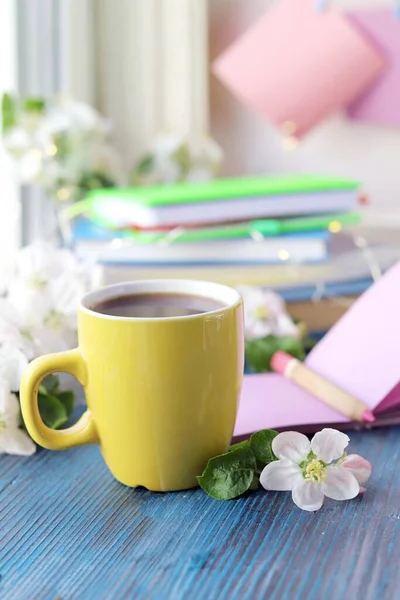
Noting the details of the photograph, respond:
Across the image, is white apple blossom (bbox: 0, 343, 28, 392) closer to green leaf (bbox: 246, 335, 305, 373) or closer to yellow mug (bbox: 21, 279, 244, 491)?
yellow mug (bbox: 21, 279, 244, 491)

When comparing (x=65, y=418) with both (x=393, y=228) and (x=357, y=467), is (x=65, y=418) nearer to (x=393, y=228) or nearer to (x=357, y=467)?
(x=357, y=467)

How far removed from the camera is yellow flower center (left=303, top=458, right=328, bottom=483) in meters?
0.54

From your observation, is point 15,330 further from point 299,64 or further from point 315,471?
point 299,64

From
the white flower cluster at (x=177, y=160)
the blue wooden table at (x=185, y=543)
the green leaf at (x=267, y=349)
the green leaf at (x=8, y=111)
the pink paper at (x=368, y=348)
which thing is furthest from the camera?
the white flower cluster at (x=177, y=160)

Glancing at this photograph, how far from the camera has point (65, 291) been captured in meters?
0.70

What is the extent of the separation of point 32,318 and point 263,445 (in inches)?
8.9

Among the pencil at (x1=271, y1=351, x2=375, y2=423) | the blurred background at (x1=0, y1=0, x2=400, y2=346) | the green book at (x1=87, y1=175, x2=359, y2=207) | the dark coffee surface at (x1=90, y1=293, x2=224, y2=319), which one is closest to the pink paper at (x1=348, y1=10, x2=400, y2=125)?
the blurred background at (x1=0, y1=0, x2=400, y2=346)

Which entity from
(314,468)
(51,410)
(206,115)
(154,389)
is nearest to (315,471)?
(314,468)

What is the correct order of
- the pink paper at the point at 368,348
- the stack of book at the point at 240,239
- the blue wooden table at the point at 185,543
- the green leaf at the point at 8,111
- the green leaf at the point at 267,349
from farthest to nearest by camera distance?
the green leaf at the point at 8,111, the stack of book at the point at 240,239, the green leaf at the point at 267,349, the pink paper at the point at 368,348, the blue wooden table at the point at 185,543

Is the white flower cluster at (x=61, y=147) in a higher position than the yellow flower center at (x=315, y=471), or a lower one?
higher

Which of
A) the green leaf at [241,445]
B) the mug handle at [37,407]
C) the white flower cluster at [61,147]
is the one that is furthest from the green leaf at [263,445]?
the white flower cluster at [61,147]

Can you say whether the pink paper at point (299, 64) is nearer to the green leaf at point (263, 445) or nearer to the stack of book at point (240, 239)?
A: the stack of book at point (240, 239)

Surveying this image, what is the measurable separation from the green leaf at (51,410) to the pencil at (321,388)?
0.65ft

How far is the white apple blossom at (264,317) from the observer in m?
0.83
